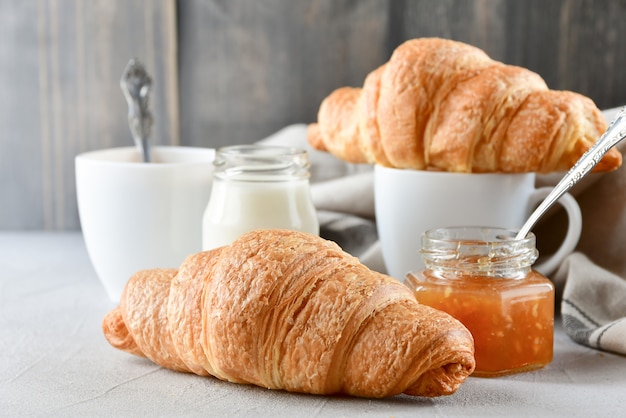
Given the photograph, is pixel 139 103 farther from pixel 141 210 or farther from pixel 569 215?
pixel 569 215

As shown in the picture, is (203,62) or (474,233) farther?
(203,62)

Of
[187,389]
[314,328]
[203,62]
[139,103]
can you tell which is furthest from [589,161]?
[203,62]

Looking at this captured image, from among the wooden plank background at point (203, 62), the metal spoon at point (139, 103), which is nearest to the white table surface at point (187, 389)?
the metal spoon at point (139, 103)

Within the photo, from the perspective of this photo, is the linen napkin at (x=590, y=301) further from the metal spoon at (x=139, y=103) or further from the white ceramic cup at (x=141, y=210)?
the metal spoon at (x=139, y=103)

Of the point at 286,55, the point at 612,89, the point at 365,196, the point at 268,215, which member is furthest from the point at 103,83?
the point at 612,89

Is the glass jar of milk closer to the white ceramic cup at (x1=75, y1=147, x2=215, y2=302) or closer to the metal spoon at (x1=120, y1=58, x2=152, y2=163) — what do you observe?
the white ceramic cup at (x1=75, y1=147, x2=215, y2=302)

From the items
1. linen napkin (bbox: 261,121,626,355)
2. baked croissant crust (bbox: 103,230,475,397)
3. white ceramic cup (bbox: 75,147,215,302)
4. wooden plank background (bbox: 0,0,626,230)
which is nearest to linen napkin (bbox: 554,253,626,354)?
linen napkin (bbox: 261,121,626,355)

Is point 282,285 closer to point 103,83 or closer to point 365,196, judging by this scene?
point 365,196
